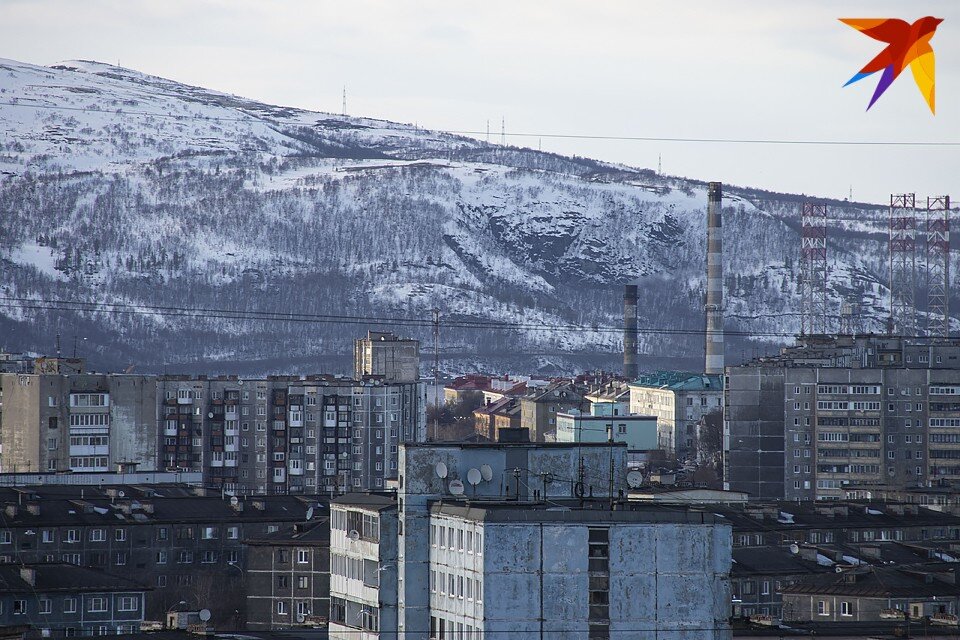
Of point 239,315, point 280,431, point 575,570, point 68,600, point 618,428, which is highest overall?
point 239,315

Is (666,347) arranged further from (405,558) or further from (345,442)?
(405,558)

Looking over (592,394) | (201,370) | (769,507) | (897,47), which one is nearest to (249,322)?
(201,370)

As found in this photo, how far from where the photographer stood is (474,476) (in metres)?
32.4

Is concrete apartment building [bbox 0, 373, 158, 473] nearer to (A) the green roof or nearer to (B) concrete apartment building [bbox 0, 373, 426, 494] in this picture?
(B) concrete apartment building [bbox 0, 373, 426, 494]

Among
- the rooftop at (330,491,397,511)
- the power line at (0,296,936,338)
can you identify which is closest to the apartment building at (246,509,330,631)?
the rooftop at (330,491,397,511)

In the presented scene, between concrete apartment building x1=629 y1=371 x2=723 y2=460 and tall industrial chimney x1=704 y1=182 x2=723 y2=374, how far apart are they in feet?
→ 20.3

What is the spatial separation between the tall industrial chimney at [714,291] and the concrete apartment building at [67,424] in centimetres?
5245

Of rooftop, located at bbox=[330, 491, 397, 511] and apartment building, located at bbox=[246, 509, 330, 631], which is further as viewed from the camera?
apartment building, located at bbox=[246, 509, 330, 631]

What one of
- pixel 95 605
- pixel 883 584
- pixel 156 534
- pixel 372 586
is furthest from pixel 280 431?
pixel 372 586

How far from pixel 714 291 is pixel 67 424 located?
6269 centimetres

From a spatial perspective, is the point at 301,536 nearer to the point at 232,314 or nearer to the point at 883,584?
the point at 883,584

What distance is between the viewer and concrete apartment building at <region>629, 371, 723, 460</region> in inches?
4513

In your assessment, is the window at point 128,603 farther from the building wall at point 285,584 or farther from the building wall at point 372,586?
the building wall at point 372,586

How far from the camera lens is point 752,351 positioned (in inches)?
7239
